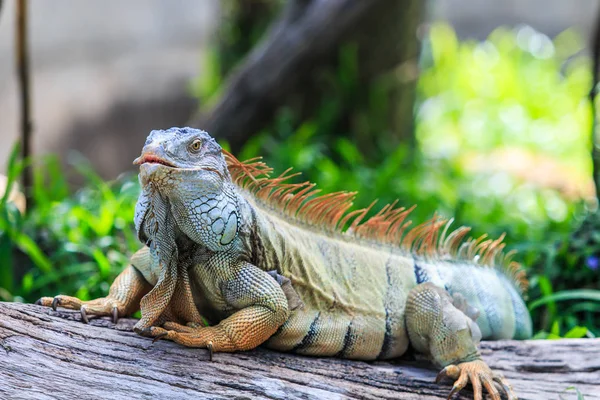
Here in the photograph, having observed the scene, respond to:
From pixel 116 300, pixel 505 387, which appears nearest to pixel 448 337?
pixel 505 387

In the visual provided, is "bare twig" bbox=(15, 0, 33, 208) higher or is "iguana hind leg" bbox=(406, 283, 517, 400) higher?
"bare twig" bbox=(15, 0, 33, 208)

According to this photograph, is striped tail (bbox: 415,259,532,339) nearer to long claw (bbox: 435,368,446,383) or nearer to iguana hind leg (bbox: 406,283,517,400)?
iguana hind leg (bbox: 406,283,517,400)

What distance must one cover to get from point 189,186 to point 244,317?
702 millimetres

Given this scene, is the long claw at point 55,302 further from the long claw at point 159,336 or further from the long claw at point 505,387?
the long claw at point 505,387

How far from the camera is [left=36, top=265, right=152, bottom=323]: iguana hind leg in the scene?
330 cm

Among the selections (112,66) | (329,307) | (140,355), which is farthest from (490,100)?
(140,355)

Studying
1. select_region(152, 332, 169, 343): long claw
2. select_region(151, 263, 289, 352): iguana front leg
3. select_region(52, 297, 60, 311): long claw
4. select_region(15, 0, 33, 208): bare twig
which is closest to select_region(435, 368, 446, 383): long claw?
select_region(151, 263, 289, 352): iguana front leg

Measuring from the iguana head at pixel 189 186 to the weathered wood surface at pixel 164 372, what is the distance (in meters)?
0.55

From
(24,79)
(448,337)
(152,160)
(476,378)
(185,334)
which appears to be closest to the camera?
(152,160)

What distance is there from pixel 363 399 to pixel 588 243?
2.98m

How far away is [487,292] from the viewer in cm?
408

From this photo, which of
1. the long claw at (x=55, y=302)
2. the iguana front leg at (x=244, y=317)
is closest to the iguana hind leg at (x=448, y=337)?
the iguana front leg at (x=244, y=317)

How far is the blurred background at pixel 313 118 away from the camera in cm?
539

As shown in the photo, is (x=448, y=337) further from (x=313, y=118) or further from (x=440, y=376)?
(x=313, y=118)
